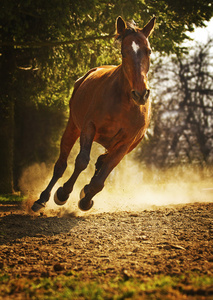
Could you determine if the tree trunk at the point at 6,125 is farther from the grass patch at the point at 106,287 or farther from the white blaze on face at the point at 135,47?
the grass patch at the point at 106,287

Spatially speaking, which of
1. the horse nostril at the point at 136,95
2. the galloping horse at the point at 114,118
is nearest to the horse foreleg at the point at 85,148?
the galloping horse at the point at 114,118

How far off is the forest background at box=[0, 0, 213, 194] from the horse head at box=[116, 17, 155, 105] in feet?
13.2

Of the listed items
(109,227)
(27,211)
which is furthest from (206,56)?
(109,227)

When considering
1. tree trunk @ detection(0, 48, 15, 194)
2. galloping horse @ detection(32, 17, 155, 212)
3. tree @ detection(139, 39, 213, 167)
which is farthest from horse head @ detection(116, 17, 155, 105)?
tree @ detection(139, 39, 213, 167)

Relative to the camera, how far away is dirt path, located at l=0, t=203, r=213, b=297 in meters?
3.39

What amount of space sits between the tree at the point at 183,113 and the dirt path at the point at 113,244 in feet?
35.7

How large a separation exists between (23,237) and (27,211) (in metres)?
2.55

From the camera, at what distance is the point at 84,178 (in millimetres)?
14484

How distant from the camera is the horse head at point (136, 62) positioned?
461 centimetres

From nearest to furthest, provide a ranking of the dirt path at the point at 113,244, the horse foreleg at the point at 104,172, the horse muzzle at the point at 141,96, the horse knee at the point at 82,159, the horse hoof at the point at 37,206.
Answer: the dirt path at the point at 113,244
the horse muzzle at the point at 141,96
the horse foreleg at the point at 104,172
the horse knee at the point at 82,159
the horse hoof at the point at 37,206

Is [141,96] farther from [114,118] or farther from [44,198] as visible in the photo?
[44,198]

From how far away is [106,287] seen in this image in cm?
277

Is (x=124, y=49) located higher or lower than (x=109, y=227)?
higher

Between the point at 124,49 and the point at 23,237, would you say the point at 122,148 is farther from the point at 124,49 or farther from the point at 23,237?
the point at 23,237
